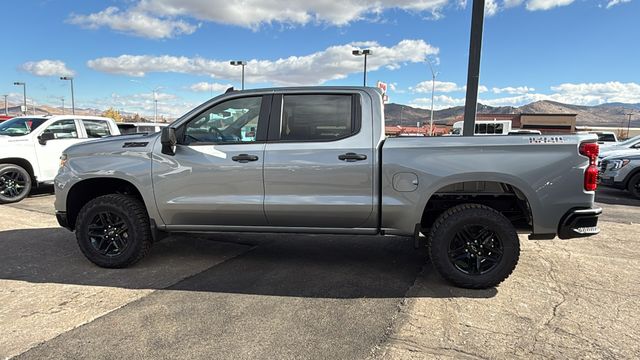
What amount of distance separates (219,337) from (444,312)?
1.85 m

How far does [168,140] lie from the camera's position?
4324mm

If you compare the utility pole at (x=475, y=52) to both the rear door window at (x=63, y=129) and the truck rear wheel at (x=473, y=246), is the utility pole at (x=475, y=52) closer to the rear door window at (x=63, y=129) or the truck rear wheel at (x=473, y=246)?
the truck rear wheel at (x=473, y=246)

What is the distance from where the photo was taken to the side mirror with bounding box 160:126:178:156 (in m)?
4.32

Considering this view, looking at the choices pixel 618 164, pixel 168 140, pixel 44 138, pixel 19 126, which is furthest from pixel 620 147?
pixel 19 126

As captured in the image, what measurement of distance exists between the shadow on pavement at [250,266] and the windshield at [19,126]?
3.95 m

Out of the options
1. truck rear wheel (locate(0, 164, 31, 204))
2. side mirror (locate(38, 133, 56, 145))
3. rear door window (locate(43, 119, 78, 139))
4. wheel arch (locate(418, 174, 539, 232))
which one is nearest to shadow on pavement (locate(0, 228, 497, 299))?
wheel arch (locate(418, 174, 539, 232))

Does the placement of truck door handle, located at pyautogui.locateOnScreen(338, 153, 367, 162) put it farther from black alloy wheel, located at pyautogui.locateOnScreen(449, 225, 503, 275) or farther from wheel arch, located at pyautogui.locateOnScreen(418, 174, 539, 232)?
black alloy wheel, located at pyautogui.locateOnScreen(449, 225, 503, 275)

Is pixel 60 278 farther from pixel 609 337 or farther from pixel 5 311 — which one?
pixel 609 337

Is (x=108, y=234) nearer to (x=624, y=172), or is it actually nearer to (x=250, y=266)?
(x=250, y=266)

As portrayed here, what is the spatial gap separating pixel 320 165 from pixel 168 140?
A: 60.5 inches

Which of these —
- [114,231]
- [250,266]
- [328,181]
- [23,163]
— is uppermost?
[328,181]

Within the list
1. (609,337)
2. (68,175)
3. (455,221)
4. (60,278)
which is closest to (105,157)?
(68,175)

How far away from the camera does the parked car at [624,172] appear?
10.0 metres

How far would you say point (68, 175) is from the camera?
15.7ft
